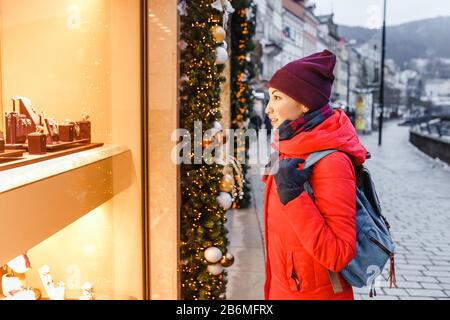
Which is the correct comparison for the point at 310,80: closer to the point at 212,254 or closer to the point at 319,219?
the point at 319,219

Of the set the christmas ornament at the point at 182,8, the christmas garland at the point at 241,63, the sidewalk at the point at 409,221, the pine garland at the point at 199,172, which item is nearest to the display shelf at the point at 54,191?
the pine garland at the point at 199,172

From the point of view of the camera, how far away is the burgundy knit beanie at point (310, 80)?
1514 millimetres

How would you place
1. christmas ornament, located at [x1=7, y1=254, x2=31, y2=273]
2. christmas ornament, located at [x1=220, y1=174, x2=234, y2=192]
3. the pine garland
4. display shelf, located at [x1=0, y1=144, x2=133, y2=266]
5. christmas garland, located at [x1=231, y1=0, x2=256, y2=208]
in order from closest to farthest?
display shelf, located at [x1=0, y1=144, x2=133, y2=266] < christmas ornament, located at [x1=7, y1=254, x2=31, y2=273] < the pine garland < christmas ornament, located at [x1=220, y1=174, x2=234, y2=192] < christmas garland, located at [x1=231, y1=0, x2=256, y2=208]

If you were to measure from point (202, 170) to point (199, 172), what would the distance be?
22mm

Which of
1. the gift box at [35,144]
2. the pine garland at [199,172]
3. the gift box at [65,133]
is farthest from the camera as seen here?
the pine garland at [199,172]

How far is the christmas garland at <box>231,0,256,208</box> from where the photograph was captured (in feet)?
17.9

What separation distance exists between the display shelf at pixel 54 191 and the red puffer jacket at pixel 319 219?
0.90m

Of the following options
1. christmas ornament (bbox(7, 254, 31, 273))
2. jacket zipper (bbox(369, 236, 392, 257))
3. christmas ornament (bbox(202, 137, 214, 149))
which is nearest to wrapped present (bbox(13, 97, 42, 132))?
christmas ornament (bbox(7, 254, 31, 273))

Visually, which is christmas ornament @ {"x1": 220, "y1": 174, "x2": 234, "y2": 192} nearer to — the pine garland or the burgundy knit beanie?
the pine garland

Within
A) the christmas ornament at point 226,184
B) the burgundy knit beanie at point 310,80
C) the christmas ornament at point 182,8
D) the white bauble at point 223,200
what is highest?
the christmas ornament at point 182,8

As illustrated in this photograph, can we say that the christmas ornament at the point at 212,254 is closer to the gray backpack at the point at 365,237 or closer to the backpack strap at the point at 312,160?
the gray backpack at the point at 365,237

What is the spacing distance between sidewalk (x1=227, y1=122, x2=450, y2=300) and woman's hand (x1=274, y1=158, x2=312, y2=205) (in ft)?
4.26

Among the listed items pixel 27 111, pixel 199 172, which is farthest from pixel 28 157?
pixel 199 172
